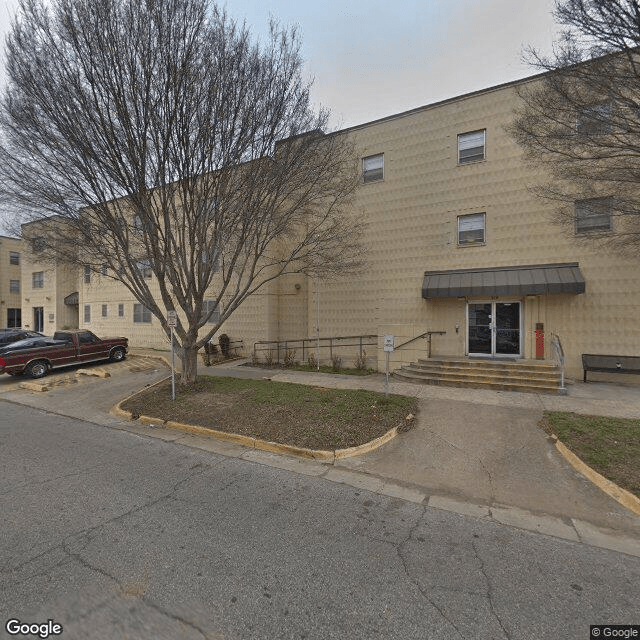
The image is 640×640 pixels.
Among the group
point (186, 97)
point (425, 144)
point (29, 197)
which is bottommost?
point (29, 197)

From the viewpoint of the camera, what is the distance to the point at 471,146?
12758 mm

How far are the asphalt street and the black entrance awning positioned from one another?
907 centimetres

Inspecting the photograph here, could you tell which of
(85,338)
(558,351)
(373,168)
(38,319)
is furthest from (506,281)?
(38,319)

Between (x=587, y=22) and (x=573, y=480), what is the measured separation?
791 cm

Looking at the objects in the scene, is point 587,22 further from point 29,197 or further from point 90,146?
point 29,197

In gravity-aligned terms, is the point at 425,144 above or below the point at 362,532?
above

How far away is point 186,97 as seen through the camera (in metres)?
7.98

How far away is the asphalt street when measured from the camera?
8.14ft

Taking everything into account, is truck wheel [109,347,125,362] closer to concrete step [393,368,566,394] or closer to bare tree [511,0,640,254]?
concrete step [393,368,566,394]

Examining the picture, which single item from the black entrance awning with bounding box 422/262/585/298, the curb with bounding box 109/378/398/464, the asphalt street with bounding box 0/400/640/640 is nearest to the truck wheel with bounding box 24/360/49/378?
the curb with bounding box 109/378/398/464

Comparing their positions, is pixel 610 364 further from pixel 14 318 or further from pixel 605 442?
pixel 14 318

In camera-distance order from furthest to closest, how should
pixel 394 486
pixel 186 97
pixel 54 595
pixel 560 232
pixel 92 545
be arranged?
pixel 560 232 → pixel 186 97 → pixel 394 486 → pixel 92 545 → pixel 54 595

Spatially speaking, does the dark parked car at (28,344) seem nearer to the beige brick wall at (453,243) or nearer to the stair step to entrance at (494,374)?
the beige brick wall at (453,243)

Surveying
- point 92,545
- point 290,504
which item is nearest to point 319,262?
point 290,504
